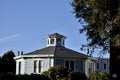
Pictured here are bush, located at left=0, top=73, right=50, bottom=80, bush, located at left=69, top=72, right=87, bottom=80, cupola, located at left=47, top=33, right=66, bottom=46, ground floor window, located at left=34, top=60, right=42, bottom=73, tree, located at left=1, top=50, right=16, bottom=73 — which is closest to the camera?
bush, located at left=0, top=73, right=50, bottom=80

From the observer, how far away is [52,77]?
50.5 m

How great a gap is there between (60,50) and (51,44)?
2.36 meters

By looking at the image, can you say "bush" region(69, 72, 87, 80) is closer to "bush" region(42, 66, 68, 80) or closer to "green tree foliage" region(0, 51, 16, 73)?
"bush" region(42, 66, 68, 80)

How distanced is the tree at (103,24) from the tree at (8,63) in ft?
176

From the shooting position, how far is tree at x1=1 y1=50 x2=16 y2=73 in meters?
81.8

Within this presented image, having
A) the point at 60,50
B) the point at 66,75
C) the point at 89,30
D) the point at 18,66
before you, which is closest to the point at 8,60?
the point at 18,66

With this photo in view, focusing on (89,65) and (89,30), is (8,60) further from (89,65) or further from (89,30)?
(89,30)

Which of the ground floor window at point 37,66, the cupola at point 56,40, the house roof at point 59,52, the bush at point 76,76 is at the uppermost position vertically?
the cupola at point 56,40

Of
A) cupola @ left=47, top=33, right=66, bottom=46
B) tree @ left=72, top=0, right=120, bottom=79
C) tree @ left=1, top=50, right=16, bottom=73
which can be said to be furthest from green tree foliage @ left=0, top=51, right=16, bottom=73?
tree @ left=72, top=0, right=120, bottom=79

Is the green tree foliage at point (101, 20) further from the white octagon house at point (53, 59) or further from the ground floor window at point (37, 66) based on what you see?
the ground floor window at point (37, 66)

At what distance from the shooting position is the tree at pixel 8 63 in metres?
81.8

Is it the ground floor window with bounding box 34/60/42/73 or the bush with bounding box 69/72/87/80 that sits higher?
the ground floor window with bounding box 34/60/42/73

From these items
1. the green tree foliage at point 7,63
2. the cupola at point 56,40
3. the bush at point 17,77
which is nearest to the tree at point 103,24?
the bush at point 17,77

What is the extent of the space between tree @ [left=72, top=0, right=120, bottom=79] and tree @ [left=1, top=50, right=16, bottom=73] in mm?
53666
